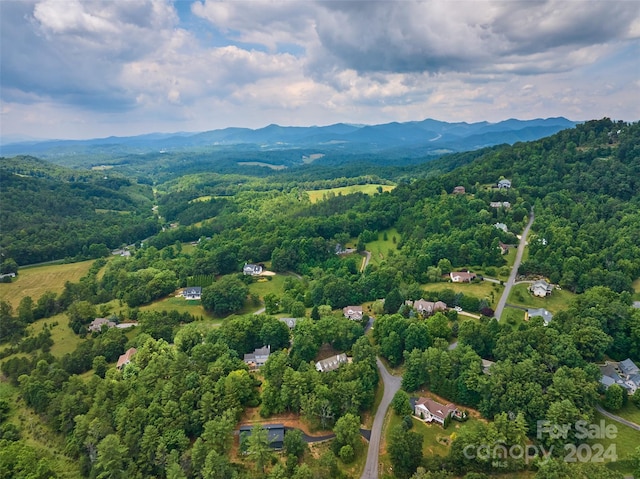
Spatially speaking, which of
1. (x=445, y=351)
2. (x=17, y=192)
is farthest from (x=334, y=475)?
(x=17, y=192)

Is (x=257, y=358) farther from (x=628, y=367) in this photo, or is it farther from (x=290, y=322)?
(x=628, y=367)

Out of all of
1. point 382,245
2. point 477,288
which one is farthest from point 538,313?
point 382,245

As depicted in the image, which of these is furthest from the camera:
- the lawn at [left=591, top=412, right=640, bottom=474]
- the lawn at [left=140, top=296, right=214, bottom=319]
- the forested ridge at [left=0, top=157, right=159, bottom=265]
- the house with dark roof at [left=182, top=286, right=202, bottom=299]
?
the forested ridge at [left=0, top=157, right=159, bottom=265]

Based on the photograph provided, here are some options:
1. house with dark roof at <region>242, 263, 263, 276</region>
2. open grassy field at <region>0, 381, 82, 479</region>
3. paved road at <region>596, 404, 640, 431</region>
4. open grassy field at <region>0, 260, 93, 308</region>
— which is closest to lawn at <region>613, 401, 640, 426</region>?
paved road at <region>596, 404, 640, 431</region>

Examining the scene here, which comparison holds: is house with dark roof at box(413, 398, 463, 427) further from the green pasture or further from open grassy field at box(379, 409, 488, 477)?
the green pasture

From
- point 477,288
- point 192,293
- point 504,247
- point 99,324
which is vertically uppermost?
point 504,247

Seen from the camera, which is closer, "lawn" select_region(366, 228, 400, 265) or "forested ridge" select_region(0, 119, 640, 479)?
"forested ridge" select_region(0, 119, 640, 479)

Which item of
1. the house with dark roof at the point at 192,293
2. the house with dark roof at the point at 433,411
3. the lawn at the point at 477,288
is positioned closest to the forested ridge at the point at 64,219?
the house with dark roof at the point at 192,293
